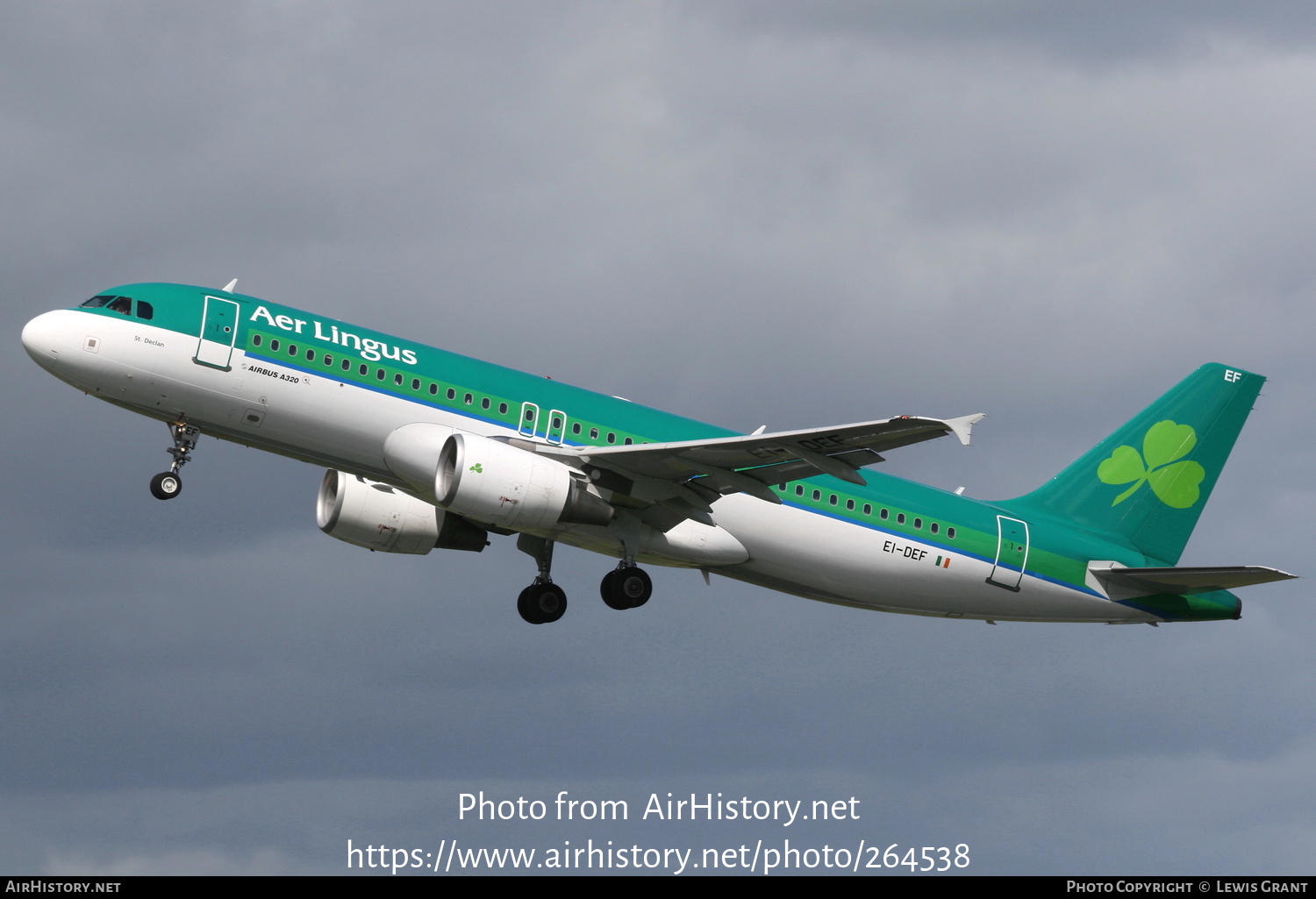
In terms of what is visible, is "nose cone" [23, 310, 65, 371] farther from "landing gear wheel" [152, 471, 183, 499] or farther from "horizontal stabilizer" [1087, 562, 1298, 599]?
"horizontal stabilizer" [1087, 562, 1298, 599]

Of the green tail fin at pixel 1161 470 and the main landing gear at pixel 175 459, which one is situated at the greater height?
the green tail fin at pixel 1161 470

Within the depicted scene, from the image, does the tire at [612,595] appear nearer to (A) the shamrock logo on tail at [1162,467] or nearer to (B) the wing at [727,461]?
(B) the wing at [727,461]

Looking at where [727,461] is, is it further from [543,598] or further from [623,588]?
[543,598]

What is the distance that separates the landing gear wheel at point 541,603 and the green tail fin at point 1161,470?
40.6ft

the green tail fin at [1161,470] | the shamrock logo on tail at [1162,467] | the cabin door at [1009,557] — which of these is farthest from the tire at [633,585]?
the shamrock logo on tail at [1162,467]

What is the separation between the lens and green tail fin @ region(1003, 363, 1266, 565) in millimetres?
41781

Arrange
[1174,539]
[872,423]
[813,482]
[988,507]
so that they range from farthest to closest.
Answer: [1174,539] → [988,507] → [813,482] → [872,423]

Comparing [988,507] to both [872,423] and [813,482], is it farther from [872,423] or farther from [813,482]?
[872,423]

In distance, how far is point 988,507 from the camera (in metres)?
39.7

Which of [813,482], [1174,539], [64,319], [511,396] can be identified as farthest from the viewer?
[1174,539]

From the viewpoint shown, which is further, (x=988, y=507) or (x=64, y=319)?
(x=988, y=507)

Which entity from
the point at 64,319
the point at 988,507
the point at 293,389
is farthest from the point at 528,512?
the point at 988,507

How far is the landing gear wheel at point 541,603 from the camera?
38219mm

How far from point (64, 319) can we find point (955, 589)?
22.0 meters
